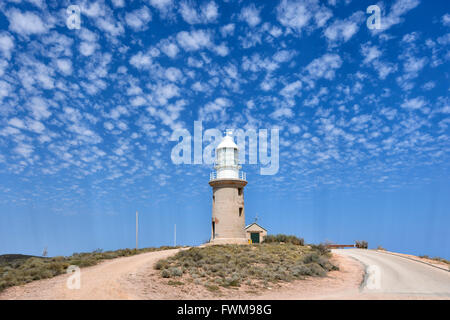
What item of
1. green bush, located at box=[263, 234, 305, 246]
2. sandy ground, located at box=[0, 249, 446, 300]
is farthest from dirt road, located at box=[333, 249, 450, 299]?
green bush, located at box=[263, 234, 305, 246]

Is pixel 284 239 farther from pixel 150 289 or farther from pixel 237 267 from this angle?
pixel 150 289

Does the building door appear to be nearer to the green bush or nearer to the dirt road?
the green bush

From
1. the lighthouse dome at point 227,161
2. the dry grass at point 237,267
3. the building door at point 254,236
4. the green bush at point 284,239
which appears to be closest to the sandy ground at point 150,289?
the dry grass at point 237,267

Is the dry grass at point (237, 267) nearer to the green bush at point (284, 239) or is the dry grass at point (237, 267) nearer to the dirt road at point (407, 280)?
the dirt road at point (407, 280)

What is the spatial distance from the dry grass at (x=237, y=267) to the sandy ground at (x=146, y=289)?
0.74m

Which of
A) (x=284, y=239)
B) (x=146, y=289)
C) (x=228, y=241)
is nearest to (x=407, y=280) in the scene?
(x=146, y=289)

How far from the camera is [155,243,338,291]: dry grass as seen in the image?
14.9 m

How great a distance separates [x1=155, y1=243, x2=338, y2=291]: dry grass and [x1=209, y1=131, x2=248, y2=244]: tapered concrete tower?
17.1 ft

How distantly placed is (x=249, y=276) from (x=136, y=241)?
15.7m

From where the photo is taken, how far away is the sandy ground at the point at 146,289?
11188mm

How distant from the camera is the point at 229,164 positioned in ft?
99.0

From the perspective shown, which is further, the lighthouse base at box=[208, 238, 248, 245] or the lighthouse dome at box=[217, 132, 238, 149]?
the lighthouse dome at box=[217, 132, 238, 149]

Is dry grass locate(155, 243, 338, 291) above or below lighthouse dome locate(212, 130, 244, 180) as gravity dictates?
below
